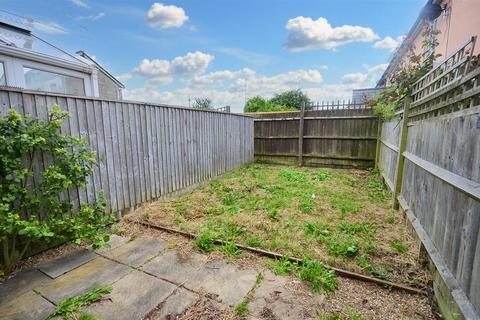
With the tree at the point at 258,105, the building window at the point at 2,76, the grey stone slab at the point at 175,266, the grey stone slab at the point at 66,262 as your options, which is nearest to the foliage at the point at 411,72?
the grey stone slab at the point at 175,266

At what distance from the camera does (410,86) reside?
3475 mm

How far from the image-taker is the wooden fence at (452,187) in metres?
1.36

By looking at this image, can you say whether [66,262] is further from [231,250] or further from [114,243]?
[231,250]

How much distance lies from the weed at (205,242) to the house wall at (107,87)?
664cm

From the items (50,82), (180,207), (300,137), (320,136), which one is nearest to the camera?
(180,207)

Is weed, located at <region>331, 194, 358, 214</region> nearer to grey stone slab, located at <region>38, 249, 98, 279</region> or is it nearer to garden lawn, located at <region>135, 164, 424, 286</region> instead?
garden lawn, located at <region>135, 164, 424, 286</region>

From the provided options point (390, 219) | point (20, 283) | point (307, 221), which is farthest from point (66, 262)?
point (390, 219)

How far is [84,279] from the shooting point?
6.95ft

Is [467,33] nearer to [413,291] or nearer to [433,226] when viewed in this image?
[433,226]

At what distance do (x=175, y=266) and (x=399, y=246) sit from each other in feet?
8.17

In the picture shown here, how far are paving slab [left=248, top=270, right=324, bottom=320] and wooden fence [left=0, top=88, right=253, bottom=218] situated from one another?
100 inches

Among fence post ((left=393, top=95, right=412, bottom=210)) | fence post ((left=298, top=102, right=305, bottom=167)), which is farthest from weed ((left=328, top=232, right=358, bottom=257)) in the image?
fence post ((left=298, top=102, right=305, bottom=167))

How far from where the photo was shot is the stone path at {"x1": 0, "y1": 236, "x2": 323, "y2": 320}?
173 cm

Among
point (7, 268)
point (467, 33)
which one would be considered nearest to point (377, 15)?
point (467, 33)
